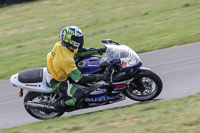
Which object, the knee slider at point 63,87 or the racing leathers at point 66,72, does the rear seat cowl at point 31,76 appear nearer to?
the racing leathers at point 66,72

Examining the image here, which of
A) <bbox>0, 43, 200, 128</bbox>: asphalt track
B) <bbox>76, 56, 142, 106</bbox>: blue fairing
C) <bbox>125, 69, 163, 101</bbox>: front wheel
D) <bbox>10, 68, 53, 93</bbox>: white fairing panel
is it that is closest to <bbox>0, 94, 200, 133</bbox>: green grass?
<bbox>125, 69, 163, 101</bbox>: front wheel

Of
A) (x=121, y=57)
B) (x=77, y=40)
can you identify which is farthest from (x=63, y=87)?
(x=121, y=57)

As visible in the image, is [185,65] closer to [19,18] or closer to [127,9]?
[127,9]

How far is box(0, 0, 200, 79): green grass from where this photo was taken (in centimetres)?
1288

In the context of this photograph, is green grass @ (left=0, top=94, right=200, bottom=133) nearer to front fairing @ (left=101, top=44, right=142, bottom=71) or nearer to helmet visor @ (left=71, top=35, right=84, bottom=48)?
front fairing @ (left=101, top=44, right=142, bottom=71)

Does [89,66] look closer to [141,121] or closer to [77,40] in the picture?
[77,40]

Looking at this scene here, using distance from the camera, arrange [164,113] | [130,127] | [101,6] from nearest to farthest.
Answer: [130,127]
[164,113]
[101,6]

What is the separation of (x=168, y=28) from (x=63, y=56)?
322 inches

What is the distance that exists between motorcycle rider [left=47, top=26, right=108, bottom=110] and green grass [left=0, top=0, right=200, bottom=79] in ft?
15.6

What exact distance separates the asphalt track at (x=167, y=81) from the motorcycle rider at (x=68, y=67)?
66cm

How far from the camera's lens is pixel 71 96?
7.26 meters

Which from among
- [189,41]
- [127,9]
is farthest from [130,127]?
[127,9]

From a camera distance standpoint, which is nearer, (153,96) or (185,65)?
(153,96)

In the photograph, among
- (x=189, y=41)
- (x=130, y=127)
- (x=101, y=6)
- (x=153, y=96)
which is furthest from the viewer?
(x=101, y=6)
